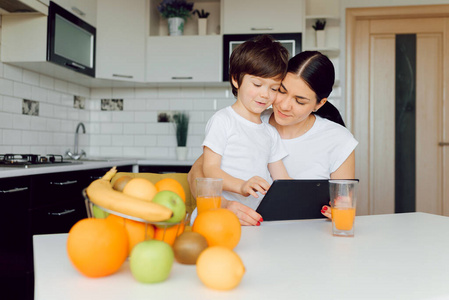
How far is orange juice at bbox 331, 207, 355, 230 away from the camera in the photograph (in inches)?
40.3

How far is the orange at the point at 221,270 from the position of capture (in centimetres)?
59

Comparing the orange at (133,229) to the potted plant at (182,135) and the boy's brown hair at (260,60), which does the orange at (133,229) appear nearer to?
the boy's brown hair at (260,60)

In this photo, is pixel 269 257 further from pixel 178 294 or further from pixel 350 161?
pixel 350 161

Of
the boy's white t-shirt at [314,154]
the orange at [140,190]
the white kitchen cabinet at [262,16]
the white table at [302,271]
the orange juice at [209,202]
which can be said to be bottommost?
the white table at [302,271]

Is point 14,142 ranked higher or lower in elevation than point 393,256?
higher

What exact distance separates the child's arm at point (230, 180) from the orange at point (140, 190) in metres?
0.44

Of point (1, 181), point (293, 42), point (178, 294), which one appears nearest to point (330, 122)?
point (178, 294)

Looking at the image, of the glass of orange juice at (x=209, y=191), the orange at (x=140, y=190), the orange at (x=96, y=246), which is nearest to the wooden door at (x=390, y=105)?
the glass of orange juice at (x=209, y=191)

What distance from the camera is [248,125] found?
1611mm

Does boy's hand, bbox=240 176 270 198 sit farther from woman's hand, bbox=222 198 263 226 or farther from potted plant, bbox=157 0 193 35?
potted plant, bbox=157 0 193 35

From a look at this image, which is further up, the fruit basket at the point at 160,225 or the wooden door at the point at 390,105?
the wooden door at the point at 390,105

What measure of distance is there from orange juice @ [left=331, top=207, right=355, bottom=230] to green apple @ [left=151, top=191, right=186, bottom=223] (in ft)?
1.60

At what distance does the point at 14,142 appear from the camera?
9.41ft

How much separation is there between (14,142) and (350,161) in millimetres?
2297
